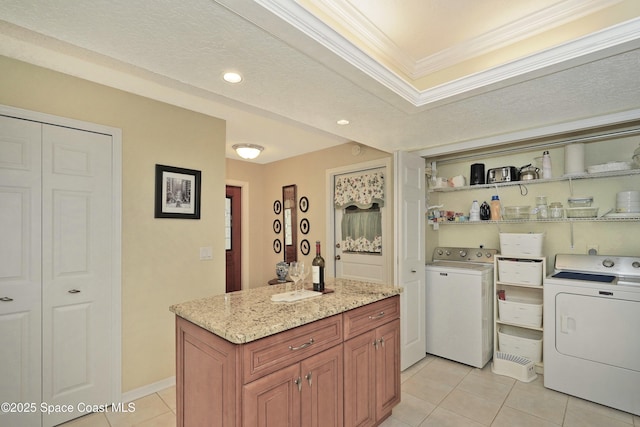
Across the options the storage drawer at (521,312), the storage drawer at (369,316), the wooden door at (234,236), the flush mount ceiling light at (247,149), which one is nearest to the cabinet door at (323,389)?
the storage drawer at (369,316)

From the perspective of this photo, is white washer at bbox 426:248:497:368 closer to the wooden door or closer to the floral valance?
the floral valance

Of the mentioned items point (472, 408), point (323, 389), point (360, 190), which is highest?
point (360, 190)

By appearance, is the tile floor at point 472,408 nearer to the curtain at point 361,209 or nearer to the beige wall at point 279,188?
the curtain at point 361,209

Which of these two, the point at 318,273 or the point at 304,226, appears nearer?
the point at 318,273

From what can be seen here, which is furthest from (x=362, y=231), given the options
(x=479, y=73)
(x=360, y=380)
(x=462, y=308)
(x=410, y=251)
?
(x=479, y=73)

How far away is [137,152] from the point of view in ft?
8.44

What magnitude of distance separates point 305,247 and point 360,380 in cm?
280

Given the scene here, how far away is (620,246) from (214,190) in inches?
144

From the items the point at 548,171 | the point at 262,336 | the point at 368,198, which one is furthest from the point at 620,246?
the point at 262,336

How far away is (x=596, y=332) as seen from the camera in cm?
241

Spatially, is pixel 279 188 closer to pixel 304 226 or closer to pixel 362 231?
pixel 304 226

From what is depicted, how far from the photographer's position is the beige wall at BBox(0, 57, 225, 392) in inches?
90.4

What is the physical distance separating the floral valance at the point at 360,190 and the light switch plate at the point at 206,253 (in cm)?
182

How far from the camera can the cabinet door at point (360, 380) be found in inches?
72.6
